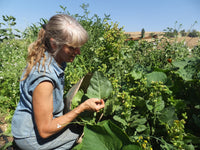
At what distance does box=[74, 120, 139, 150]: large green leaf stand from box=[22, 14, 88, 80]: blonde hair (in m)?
0.66

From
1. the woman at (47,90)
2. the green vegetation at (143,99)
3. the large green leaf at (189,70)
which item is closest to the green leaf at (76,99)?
the green vegetation at (143,99)

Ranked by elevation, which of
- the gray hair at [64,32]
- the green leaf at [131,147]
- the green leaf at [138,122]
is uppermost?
the gray hair at [64,32]

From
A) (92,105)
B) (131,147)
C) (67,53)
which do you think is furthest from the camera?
(67,53)

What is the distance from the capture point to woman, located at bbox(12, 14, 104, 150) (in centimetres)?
132

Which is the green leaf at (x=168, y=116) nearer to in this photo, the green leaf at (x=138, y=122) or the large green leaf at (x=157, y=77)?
the green leaf at (x=138, y=122)

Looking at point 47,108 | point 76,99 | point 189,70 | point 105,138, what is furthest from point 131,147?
point 189,70

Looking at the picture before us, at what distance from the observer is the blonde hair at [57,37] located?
140 cm

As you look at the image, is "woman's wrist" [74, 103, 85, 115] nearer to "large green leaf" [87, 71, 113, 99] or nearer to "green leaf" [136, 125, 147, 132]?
"large green leaf" [87, 71, 113, 99]

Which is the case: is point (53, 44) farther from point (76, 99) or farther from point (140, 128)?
point (140, 128)

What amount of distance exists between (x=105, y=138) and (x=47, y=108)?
1.63 feet

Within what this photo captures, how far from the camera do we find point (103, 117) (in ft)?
5.22

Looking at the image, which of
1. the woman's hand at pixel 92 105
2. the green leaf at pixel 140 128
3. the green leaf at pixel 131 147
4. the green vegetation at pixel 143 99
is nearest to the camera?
the green leaf at pixel 131 147

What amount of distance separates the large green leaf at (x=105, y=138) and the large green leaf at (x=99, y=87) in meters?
0.40

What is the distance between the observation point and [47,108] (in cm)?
132
